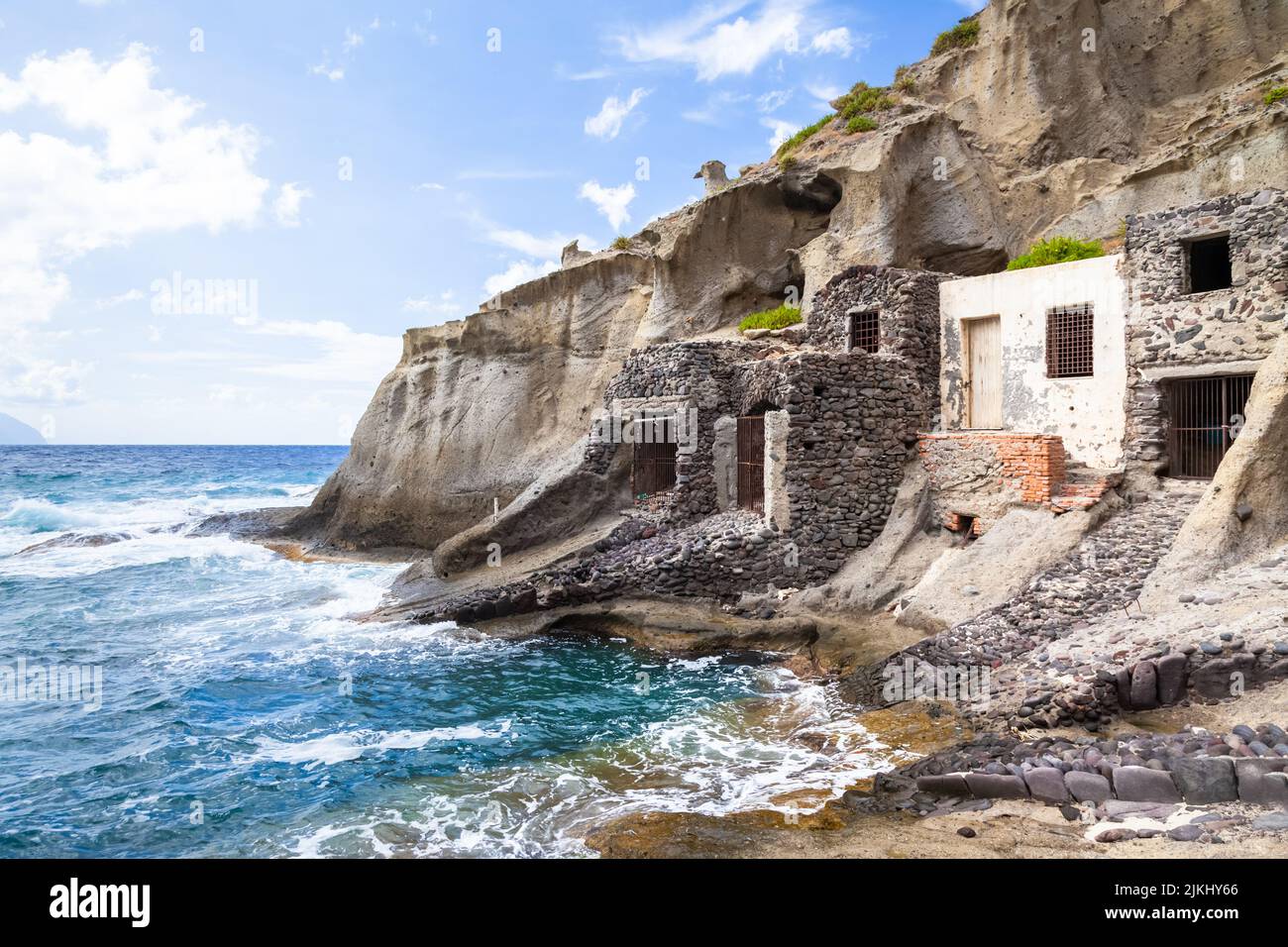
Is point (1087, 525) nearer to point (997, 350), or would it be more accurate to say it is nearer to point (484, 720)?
point (997, 350)

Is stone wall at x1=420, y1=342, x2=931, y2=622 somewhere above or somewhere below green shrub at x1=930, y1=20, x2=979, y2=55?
below

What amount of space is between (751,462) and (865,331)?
4.40 meters

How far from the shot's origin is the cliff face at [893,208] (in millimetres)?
22594

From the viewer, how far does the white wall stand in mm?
15695

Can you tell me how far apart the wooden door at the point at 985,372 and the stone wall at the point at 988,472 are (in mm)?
1932

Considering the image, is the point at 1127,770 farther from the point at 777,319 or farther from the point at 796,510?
the point at 777,319

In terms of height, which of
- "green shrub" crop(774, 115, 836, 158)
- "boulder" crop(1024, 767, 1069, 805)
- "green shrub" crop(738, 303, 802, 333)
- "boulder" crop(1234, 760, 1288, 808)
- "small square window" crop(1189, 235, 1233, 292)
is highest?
"green shrub" crop(774, 115, 836, 158)

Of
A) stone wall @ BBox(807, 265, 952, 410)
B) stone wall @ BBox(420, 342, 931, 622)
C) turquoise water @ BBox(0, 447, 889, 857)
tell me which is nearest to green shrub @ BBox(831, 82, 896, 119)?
stone wall @ BBox(807, 265, 952, 410)

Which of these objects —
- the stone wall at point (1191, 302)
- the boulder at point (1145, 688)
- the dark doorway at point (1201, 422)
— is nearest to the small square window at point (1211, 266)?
the stone wall at point (1191, 302)

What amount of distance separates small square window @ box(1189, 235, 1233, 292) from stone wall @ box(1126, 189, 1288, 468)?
3.20 feet

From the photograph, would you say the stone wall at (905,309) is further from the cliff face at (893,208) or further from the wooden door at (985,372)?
the cliff face at (893,208)

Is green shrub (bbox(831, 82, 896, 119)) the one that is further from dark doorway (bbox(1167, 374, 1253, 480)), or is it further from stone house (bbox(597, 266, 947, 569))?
dark doorway (bbox(1167, 374, 1253, 480))

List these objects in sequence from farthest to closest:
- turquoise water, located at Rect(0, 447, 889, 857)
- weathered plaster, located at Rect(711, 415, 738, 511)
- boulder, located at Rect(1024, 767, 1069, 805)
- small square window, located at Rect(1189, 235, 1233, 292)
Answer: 1. weathered plaster, located at Rect(711, 415, 738, 511)
2. small square window, located at Rect(1189, 235, 1233, 292)
3. turquoise water, located at Rect(0, 447, 889, 857)
4. boulder, located at Rect(1024, 767, 1069, 805)

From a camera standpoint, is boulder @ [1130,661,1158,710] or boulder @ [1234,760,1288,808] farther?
boulder @ [1130,661,1158,710]
